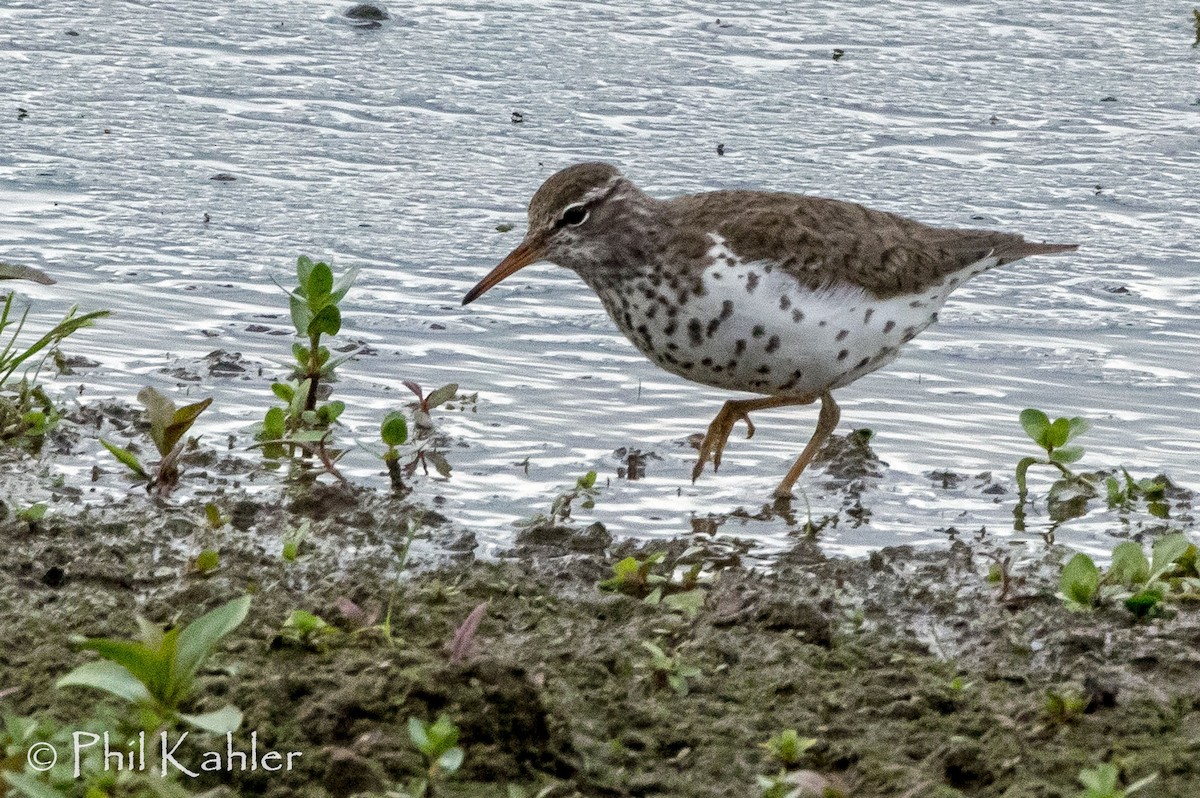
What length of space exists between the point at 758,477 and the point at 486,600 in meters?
2.13

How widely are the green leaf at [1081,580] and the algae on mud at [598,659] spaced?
0.06 metres

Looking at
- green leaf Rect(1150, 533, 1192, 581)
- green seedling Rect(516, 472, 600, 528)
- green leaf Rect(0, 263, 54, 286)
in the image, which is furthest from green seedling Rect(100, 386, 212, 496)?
green leaf Rect(1150, 533, 1192, 581)

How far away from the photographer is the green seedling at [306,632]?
450cm

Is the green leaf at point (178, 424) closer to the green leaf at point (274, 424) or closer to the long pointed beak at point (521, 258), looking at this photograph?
the green leaf at point (274, 424)

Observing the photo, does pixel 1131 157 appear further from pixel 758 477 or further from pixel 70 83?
pixel 70 83

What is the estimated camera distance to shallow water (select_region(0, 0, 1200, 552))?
23.4 feet

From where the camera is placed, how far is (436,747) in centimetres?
377

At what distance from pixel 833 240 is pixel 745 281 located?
657 millimetres

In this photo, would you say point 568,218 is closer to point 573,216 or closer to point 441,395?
point 573,216

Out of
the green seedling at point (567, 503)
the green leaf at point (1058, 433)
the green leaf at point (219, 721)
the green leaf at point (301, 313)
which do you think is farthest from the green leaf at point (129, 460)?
the green leaf at point (1058, 433)

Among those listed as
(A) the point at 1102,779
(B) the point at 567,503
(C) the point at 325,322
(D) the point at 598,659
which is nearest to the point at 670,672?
(D) the point at 598,659

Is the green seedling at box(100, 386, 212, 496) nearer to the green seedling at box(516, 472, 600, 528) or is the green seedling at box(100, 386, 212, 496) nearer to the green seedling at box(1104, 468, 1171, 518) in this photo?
the green seedling at box(516, 472, 600, 528)

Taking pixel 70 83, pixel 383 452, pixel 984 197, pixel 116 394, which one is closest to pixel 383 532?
pixel 383 452

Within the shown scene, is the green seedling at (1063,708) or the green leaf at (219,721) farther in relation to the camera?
the green seedling at (1063,708)
